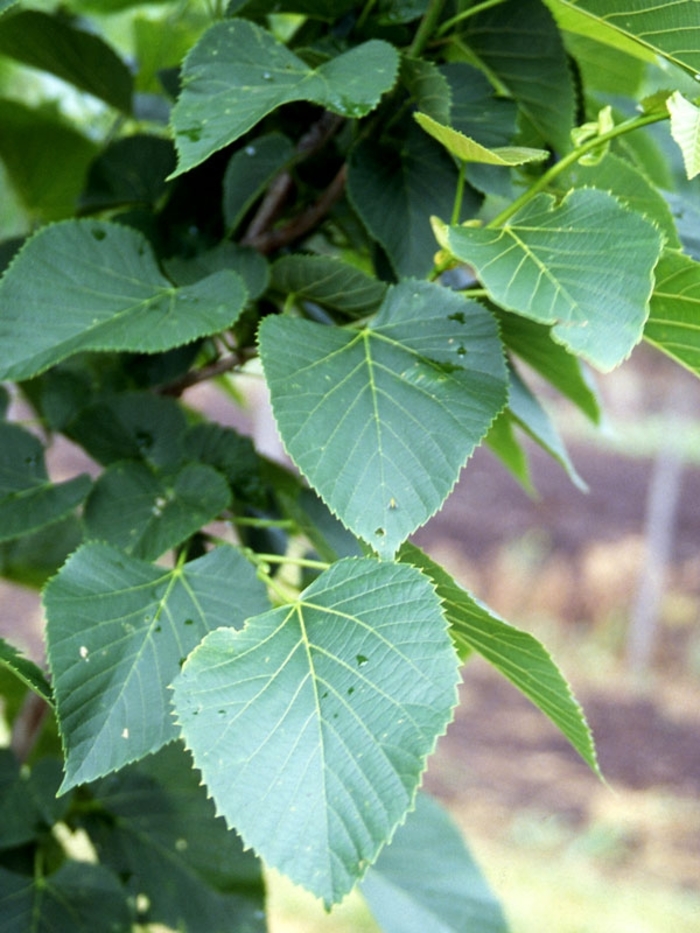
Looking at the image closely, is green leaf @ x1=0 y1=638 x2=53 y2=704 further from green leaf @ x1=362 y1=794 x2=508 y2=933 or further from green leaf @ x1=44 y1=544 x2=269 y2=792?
green leaf @ x1=362 y1=794 x2=508 y2=933

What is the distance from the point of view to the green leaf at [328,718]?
37 cm

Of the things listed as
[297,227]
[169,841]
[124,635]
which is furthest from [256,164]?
[169,841]

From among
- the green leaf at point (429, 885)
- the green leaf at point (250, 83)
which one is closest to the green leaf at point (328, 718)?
the green leaf at point (250, 83)

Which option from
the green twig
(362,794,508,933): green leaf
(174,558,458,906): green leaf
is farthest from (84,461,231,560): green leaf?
(362,794,508,933): green leaf

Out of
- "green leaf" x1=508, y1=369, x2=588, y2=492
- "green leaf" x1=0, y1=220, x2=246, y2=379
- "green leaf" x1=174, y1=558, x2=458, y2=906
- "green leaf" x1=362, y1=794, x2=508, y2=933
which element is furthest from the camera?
"green leaf" x1=362, y1=794, x2=508, y2=933

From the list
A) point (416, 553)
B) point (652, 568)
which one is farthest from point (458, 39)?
point (652, 568)

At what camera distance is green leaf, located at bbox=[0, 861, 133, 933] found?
611 mm

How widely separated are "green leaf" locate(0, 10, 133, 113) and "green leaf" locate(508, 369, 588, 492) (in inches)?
14.6

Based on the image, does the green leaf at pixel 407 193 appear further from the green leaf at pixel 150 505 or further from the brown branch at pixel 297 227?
the green leaf at pixel 150 505

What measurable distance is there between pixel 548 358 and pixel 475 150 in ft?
0.58

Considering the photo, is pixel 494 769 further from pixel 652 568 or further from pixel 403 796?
pixel 403 796

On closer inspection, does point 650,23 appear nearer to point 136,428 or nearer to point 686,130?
point 686,130

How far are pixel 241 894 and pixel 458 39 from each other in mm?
611

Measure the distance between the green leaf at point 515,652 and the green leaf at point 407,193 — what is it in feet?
0.63
